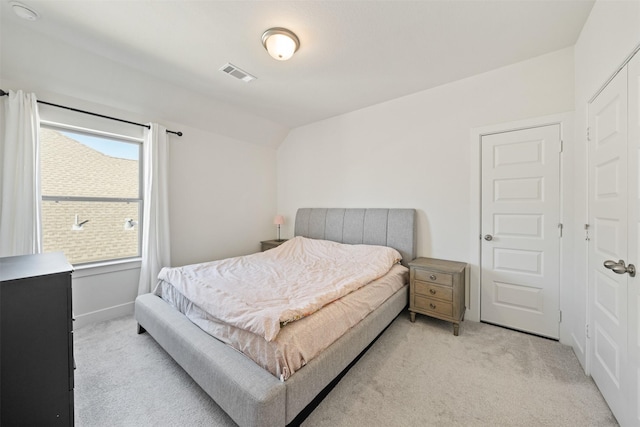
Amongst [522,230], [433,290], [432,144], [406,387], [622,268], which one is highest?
[432,144]

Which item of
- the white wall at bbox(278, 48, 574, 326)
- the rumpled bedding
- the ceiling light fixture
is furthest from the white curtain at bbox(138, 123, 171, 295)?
the white wall at bbox(278, 48, 574, 326)

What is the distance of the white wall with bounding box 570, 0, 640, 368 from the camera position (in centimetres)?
133

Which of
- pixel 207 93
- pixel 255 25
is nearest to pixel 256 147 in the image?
pixel 207 93

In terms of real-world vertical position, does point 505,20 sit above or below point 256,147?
above

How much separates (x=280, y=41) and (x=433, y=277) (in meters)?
2.60

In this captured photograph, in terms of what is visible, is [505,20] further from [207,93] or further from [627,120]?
[207,93]

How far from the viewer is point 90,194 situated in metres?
2.69

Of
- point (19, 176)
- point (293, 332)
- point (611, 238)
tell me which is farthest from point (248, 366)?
point (19, 176)

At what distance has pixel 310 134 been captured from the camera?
415cm

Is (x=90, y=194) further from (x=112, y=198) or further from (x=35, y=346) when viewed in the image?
(x=35, y=346)

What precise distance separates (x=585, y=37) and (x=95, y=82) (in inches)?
172

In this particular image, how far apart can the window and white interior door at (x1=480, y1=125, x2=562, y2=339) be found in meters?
4.16

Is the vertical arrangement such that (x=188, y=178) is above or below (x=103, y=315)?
above

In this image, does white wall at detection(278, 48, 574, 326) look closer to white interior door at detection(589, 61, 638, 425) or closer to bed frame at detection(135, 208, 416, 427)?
white interior door at detection(589, 61, 638, 425)
